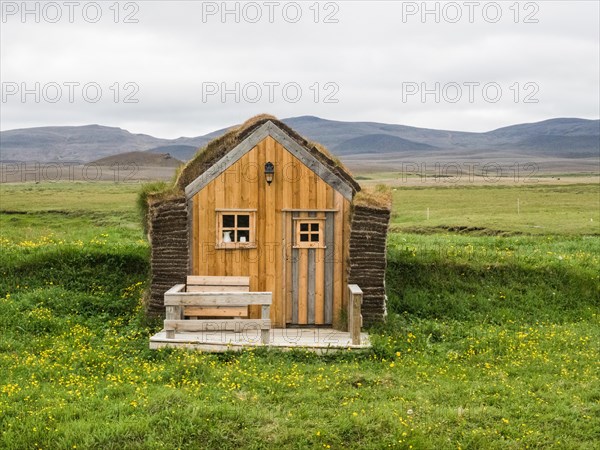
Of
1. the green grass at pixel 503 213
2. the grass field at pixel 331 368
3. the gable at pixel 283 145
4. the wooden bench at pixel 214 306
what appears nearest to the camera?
the grass field at pixel 331 368

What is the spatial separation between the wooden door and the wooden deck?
572mm

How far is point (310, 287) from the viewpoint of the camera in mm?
14859

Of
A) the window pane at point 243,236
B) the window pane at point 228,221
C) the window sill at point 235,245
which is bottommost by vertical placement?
the window sill at point 235,245

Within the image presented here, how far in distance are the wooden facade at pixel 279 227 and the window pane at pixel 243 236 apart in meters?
0.05

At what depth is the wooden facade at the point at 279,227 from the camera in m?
14.8

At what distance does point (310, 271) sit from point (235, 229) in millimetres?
2030

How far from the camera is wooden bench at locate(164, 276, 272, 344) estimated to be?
523 inches

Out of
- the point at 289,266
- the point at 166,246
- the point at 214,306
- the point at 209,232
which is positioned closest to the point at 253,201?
the point at 209,232

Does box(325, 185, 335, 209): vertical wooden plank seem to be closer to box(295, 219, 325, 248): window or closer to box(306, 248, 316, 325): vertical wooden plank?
box(295, 219, 325, 248): window

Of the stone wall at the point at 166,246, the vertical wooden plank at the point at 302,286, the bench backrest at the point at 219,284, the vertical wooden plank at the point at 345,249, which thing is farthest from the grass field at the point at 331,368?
the vertical wooden plank at the point at 302,286

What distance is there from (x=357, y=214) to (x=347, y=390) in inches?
189

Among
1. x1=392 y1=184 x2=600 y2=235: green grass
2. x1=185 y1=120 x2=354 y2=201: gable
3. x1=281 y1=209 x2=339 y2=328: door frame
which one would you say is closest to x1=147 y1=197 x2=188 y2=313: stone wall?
x1=185 y1=120 x2=354 y2=201: gable

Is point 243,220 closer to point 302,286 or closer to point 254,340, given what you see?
point 302,286

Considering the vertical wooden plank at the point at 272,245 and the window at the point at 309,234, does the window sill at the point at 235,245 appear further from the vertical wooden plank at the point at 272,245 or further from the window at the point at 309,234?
the window at the point at 309,234
